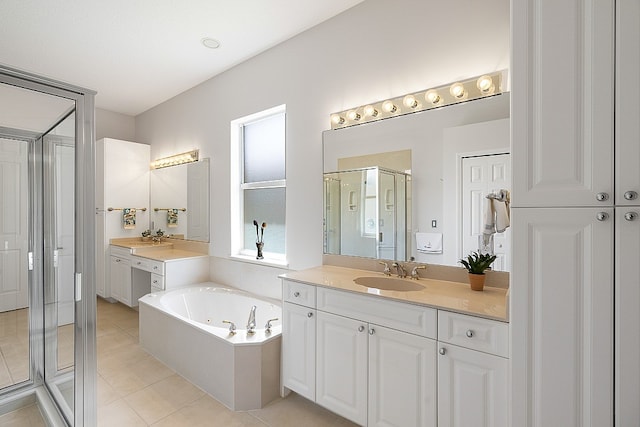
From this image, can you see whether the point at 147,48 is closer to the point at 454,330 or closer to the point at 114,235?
the point at 114,235

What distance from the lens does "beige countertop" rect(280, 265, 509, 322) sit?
146 centimetres

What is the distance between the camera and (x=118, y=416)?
2033 millimetres

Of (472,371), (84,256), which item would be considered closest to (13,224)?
(84,256)

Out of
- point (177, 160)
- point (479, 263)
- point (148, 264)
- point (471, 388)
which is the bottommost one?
point (471, 388)

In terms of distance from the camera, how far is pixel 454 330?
4.84 feet

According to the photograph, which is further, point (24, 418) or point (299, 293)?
point (299, 293)

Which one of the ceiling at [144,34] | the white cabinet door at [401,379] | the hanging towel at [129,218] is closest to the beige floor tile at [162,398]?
the white cabinet door at [401,379]

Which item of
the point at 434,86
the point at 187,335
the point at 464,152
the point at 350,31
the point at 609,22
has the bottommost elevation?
the point at 187,335

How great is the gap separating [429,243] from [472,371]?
0.85 metres

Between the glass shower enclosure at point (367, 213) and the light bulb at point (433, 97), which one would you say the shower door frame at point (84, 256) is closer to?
the glass shower enclosure at point (367, 213)

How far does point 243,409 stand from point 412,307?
1393mm

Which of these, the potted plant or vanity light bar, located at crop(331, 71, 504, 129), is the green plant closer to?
the potted plant

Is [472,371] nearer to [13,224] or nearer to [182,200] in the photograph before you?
[13,224]

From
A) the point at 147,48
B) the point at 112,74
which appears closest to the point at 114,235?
the point at 112,74
